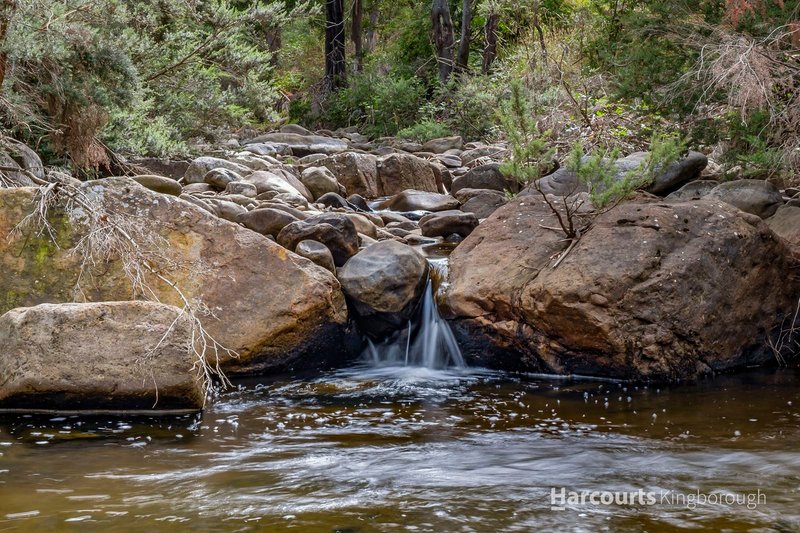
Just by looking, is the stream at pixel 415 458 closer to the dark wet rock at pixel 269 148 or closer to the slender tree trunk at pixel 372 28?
the dark wet rock at pixel 269 148

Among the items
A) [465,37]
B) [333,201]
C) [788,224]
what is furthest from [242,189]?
[465,37]

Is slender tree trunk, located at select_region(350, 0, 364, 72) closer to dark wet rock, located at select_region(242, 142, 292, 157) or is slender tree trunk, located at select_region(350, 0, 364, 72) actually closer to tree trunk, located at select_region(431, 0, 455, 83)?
tree trunk, located at select_region(431, 0, 455, 83)

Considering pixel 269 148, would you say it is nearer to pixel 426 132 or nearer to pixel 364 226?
pixel 426 132

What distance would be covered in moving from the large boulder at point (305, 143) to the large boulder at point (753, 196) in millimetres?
9550

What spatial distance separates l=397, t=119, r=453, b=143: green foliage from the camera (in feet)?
60.1

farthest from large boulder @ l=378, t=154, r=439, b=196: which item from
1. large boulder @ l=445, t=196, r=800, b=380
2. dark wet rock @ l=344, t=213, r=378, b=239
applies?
large boulder @ l=445, t=196, r=800, b=380

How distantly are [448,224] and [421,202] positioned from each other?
179 cm

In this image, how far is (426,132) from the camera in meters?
18.3

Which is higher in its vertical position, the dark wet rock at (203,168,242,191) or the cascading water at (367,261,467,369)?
the dark wet rock at (203,168,242,191)

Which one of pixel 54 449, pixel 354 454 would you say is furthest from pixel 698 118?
pixel 54 449

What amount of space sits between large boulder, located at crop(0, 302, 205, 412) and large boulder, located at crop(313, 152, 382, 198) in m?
7.89

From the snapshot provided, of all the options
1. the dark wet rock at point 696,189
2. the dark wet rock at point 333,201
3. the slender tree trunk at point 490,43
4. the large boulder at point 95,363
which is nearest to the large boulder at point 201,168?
the dark wet rock at point 333,201

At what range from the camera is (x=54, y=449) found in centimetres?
511

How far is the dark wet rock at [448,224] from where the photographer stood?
10.4m
